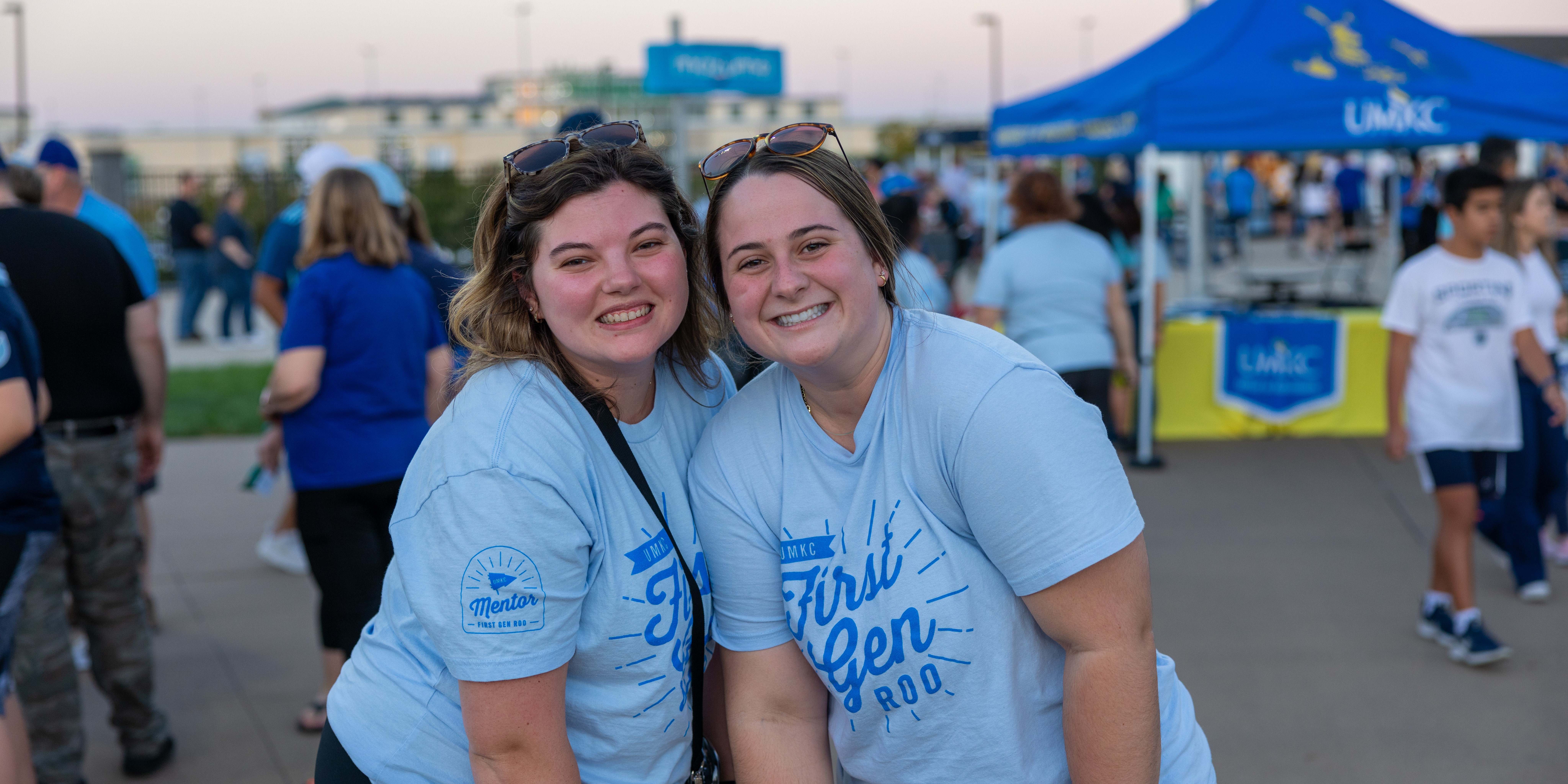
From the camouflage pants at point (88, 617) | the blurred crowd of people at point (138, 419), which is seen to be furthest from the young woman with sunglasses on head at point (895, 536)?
the camouflage pants at point (88, 617)

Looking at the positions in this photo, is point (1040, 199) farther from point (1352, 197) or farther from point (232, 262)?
point (1352, 197)

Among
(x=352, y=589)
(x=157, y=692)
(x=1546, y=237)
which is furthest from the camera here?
(x=1546, y=237)

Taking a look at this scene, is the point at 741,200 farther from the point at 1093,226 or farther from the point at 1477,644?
the point at 1093,226

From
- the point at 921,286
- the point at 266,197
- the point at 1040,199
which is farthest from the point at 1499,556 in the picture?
the point at 266,197

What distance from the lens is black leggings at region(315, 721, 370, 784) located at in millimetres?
1864

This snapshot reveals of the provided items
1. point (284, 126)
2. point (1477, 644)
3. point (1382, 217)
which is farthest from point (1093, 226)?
point (284, 126)

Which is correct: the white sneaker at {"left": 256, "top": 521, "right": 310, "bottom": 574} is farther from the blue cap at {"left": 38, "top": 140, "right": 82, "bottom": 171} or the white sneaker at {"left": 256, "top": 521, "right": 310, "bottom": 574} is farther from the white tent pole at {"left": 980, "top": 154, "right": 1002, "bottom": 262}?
the white tent pole at {"left": 980, "top": 154, "right": 1002, "bottom": 262}

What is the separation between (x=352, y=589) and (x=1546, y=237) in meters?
5.33

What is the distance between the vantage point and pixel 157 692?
4410mm

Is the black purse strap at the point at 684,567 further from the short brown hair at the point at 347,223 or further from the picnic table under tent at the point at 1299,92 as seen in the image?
the picnic table under tent at the point at 1299,92

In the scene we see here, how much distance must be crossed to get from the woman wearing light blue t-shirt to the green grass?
5330 millimetres

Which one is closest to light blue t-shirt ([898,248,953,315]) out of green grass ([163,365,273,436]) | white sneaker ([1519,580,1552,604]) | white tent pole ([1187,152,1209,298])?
white sneaker ([1519,580,1552,604])

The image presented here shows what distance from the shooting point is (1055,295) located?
6.30 meters

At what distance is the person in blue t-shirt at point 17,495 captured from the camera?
2547 millimetres
